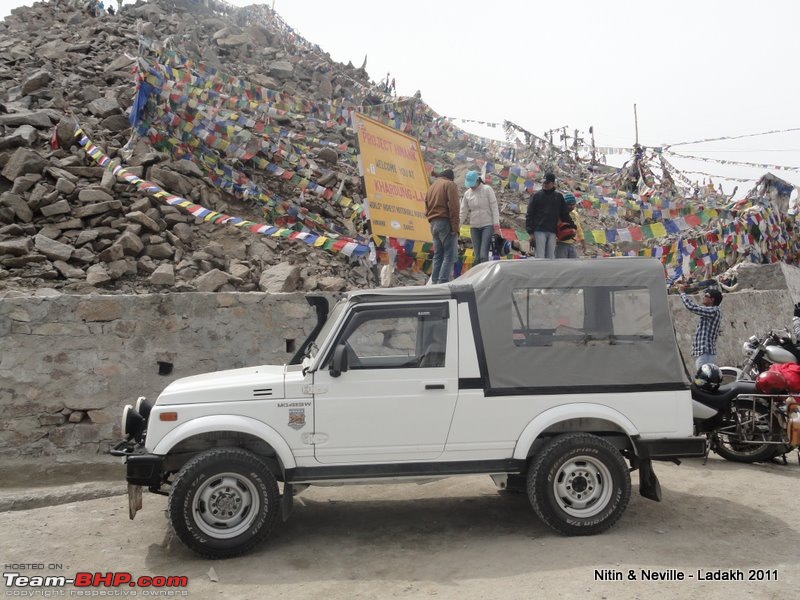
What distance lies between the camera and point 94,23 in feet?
67.7

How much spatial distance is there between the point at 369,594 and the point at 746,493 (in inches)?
146

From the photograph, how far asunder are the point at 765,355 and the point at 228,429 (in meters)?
5.95

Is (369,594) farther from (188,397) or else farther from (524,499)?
(524,499)

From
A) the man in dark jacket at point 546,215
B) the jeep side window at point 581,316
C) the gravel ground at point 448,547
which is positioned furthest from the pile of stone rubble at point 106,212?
the jeep side window at point 581,316

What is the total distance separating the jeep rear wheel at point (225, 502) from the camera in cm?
455

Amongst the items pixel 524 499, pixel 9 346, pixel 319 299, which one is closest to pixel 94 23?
pixel 9 346

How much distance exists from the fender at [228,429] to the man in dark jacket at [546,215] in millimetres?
4970

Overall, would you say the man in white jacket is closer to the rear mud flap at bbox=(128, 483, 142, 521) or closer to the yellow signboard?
the yellow signboard

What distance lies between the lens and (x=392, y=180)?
10.1 m

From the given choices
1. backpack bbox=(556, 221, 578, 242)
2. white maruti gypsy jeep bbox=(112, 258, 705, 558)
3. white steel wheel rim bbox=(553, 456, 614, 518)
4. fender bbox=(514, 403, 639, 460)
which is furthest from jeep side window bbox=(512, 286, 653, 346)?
backpack bbox=(556, 221, 578, 242)

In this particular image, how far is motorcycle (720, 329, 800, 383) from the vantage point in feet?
23.6

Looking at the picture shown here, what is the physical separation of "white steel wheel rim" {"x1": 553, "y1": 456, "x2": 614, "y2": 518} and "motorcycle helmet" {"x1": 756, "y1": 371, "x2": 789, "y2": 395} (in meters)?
2.73

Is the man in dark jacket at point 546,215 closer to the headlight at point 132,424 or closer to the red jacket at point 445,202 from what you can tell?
the red jacket at point 445,202

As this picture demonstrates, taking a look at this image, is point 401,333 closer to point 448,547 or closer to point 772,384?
point 448,547
